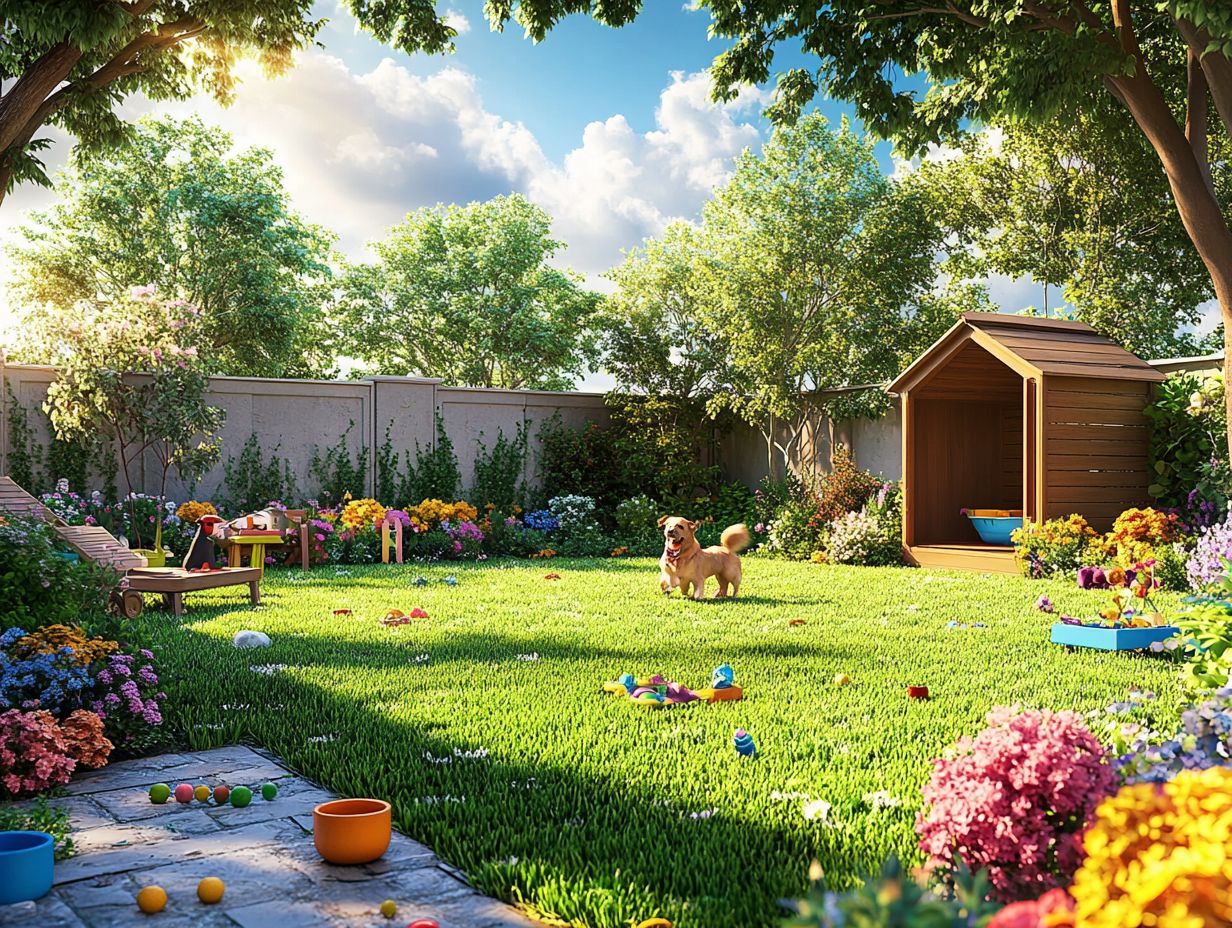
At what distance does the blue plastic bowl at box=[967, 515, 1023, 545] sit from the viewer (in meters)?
12.1

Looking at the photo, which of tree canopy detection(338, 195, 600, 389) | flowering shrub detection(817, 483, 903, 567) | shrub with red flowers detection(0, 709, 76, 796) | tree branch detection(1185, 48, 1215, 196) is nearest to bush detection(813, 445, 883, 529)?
flowering shrub detection(817, 483, 903, 567)

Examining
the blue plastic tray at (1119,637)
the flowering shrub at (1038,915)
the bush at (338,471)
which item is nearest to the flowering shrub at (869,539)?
the blue plastic tray at (1119,637)

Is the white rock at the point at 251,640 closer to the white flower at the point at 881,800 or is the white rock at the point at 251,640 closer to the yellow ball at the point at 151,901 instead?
the yellow ball at the point at 151,901

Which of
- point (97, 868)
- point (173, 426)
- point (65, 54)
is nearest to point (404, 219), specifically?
point (173, 426)

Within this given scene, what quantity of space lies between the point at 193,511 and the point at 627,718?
364 inches

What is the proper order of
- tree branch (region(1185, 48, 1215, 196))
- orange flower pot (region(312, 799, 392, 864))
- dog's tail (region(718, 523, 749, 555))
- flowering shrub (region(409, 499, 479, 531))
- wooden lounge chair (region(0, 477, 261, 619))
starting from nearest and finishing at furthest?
1. orange flower pot (region(312, 799, 392, 864))
2. wooden lounge chair (region(0, 477, 261, 619))
3. dog's tail (region(718, 523, 749, 555))
4. tree branch (region(1185, 48, 1215, 196))
5. flowering shrub (region(409, 499, 479, 531))

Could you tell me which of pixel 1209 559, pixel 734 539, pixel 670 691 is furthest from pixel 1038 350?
pixel 670 691

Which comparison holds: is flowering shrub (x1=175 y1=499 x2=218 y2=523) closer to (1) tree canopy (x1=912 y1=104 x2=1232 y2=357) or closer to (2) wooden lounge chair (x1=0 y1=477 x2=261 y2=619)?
(2) wooden lounge chair (x1=0 y1=477 x2=261 y2=619)

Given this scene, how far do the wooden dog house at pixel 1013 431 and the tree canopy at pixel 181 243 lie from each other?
54.6 feet

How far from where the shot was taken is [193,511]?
11.8 metres

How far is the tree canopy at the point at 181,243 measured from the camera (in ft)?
76.5

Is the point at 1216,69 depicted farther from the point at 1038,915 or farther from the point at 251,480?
the point at 251,480

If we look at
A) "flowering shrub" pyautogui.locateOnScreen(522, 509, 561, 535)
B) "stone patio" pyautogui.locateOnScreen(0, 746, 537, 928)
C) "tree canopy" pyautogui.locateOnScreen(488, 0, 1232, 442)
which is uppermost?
"tree canopy" pyautogui.locateOnScreen(488, 0, 1232, 442)

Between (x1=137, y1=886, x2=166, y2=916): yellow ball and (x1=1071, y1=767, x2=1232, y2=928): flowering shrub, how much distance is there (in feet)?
6.70
